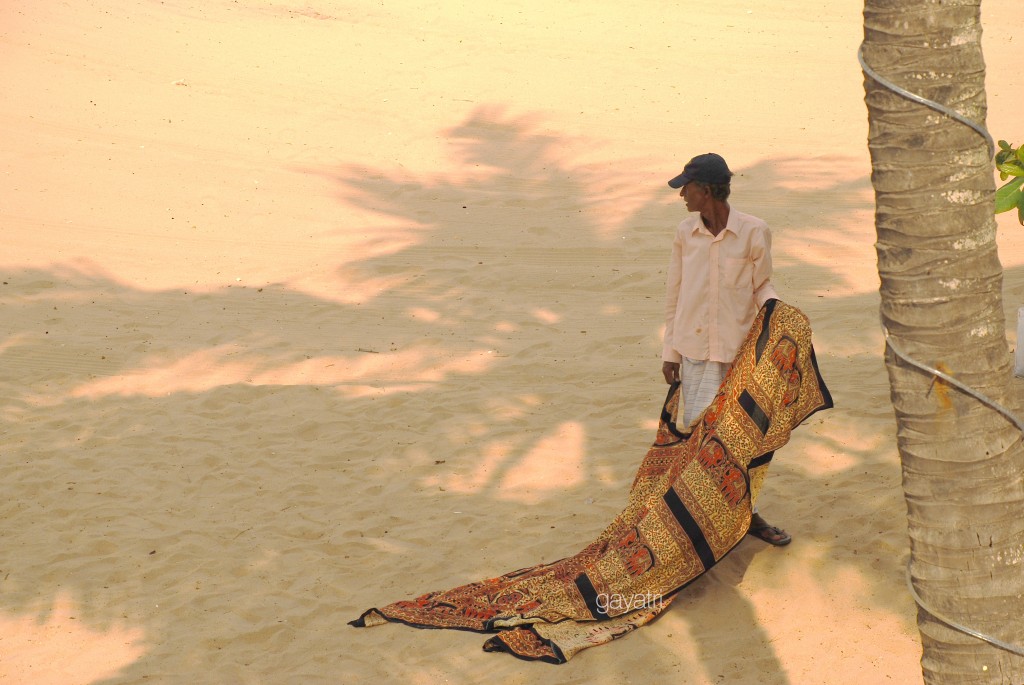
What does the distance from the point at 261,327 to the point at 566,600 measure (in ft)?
17.1

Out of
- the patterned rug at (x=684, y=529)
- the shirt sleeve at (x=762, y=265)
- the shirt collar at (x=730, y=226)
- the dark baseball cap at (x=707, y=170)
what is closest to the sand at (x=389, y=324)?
the patterned rug at (x=684, y=529)

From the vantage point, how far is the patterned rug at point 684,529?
15.1ft

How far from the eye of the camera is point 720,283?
4.82 meters

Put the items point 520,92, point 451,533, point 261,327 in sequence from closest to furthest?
point 451,533, point 261,327, point 520,92

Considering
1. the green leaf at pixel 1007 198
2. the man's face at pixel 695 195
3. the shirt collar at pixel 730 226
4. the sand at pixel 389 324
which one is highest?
the green leaf at pixel 1007 198

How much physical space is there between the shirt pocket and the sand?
4.38ft

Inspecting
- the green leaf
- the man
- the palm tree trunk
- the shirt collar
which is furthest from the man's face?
the palm tree trunk

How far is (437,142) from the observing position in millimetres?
14008

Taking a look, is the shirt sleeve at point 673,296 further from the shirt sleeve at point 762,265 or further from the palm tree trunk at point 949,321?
the palm tree trunk at point 949,321

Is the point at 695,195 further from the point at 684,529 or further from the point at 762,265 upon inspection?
the point at 684,529

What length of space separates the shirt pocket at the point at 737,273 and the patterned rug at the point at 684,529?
0.17 m

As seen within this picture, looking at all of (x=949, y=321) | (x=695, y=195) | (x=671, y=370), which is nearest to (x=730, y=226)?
(x=695, y=195)

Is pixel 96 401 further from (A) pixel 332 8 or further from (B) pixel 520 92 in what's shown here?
(A) pixel 332 8

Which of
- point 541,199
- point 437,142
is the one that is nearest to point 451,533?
point 541,199
